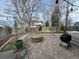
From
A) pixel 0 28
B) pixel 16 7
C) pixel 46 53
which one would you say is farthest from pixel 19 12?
pixel 46 53

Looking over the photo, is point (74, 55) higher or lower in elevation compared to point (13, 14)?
lower

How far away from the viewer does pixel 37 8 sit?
1141 inches

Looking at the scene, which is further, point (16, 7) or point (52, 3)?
point (52, 3)

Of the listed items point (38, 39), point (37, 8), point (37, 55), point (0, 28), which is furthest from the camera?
point (37, 8)

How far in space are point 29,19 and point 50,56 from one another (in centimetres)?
1922

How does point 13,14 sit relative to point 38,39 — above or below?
above

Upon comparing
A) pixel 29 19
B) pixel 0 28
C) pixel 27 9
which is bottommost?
pixel 0 28

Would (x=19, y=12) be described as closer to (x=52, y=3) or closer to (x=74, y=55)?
(x=52, y=3)

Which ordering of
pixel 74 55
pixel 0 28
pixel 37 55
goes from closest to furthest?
1. pixel 74 55
2. pixel 37 55
3. pixel 0 28

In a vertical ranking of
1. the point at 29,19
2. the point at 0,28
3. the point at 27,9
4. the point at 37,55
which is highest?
the point at 27,9

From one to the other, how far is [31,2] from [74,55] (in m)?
21.2

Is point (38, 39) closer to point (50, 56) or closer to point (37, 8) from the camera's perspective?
point (50, 56)

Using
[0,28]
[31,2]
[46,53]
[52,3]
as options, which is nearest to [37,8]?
[31,2]

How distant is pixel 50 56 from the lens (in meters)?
8.98
